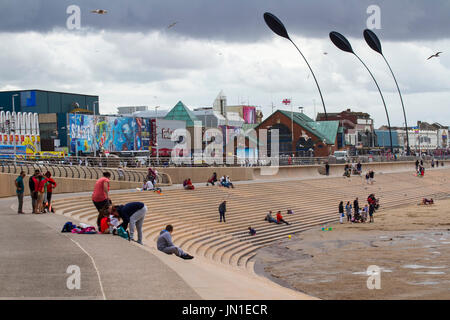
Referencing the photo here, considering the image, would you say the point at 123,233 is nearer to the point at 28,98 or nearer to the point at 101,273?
the point at 101,273

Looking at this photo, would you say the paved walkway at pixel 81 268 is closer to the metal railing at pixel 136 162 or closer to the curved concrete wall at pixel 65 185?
the curved concrete wall at pixel 65 185

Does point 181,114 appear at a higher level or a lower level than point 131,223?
higher

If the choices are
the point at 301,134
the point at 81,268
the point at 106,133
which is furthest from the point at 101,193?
the point at 301,134

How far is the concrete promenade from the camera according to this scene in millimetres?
8805

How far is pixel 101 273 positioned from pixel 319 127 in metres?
80.1

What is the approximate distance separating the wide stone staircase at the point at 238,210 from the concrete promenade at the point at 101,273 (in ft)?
13.1

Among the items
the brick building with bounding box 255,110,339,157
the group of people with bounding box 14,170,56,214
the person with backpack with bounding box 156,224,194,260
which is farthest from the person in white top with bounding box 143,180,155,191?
the brick building with bounding box 255,110,339,157

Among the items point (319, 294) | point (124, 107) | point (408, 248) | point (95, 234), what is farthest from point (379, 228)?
point (124, 107)

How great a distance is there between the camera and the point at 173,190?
3266cm

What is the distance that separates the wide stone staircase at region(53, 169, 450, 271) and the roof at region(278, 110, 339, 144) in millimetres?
32106

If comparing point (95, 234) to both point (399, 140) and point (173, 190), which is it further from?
point (399, 140)

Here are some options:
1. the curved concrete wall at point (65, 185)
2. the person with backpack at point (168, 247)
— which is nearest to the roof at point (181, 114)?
the curved concrete wall at point (65, 185)

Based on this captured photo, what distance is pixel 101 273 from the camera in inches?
396

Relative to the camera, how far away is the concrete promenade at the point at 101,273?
880 centimetres
